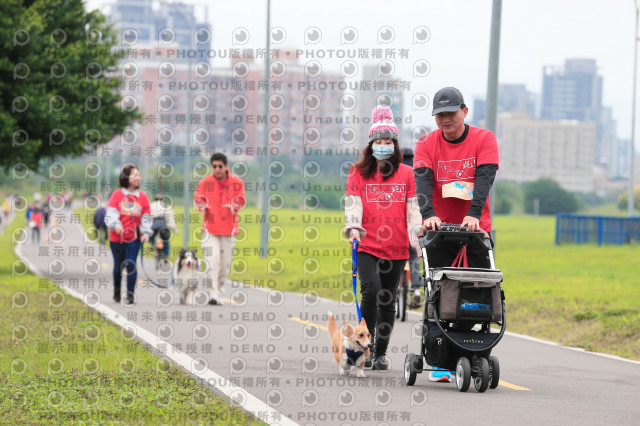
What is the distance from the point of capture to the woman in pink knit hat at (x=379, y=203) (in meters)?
9.04

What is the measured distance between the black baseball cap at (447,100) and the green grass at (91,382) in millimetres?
Result: 2654

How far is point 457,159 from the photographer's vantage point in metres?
8.24

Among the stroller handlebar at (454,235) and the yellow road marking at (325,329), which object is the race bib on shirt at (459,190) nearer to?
the stroller handlebar at (454,235)

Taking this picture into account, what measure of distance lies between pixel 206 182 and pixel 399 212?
7.32m

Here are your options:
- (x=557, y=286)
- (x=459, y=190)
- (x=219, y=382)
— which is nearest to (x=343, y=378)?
(x=219, y=382)

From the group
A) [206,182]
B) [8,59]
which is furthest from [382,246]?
[8,59]

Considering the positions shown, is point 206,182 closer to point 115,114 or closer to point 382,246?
point 382,246

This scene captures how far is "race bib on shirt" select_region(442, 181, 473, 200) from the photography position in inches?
324

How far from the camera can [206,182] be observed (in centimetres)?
1603

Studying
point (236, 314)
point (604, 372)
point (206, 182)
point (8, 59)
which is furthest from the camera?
point (8, 59)

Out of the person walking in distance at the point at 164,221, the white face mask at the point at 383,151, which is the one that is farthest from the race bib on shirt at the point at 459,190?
the person walking in distance at the point at 164,221

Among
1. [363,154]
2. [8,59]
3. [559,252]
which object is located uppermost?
[8,59]

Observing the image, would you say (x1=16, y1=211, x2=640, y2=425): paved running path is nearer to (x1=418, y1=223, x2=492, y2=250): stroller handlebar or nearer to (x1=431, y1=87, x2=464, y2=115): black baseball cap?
(x1=418, y1=223, x2=492, y2=250): stroller handlebar

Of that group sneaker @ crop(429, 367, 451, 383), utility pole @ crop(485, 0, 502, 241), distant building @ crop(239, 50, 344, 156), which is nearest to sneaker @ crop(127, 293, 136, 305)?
distant building @ crop(239, 50, 344, 156)
